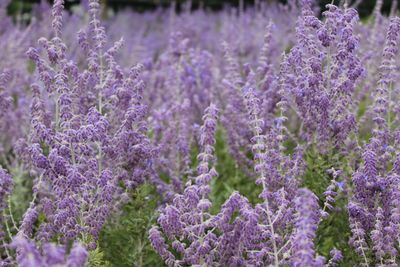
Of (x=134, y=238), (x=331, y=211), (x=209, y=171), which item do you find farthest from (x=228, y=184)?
(x=209, y=171)

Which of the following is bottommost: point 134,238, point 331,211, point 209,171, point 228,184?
point 228,184

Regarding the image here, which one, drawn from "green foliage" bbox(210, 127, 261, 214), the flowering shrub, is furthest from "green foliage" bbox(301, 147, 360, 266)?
"green foliage" bbox(210, 127, 261, 214)

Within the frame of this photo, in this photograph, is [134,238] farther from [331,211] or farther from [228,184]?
[228,184]

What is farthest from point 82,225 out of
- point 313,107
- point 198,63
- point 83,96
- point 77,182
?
point 198,63

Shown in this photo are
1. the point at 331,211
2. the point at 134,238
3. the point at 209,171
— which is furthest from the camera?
the point at 331,211

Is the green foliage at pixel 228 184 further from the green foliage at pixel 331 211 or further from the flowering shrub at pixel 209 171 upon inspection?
the green foliage at pixel 331 211

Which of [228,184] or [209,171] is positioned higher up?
[209,171]

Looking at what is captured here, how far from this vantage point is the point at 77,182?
313 centimetres

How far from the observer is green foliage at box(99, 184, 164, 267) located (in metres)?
3.73

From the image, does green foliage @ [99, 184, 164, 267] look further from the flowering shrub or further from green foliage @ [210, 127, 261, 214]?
green foliage @ [210, 127, 261, 214]

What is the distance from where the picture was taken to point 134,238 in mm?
3840

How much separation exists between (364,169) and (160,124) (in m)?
2.12

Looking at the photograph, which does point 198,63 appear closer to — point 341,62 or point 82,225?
point 341,62

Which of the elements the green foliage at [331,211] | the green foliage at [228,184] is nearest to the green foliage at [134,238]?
the green foliage at [228,184]
